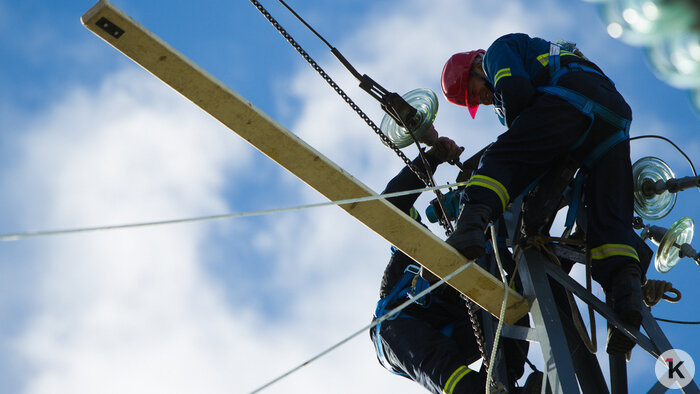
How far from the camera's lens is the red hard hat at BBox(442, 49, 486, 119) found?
5.85 metres

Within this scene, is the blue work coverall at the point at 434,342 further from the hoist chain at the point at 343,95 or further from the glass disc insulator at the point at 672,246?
the glass disc insulator at the point at 672,246

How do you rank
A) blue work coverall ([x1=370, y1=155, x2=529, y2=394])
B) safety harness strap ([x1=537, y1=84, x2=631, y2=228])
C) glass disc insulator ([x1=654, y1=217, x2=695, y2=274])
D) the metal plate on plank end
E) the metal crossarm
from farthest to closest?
glass disc insulator ([x1=654, y1=217, x2=695, y2=274]), blue work coverall ([x1=370, y1=155, x2=529, y2=394]), safety harness strap ([x1=537, y1=84, x2=631, y2=228]), the metal crossarm, the metal plate on plank end

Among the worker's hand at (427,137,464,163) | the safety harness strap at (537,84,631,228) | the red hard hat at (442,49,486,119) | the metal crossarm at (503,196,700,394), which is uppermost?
the red hard hat at (442,49,486,119)

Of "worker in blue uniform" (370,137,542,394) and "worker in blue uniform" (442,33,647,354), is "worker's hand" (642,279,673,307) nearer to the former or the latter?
"worker in blue uniform" (442,33,647,354)

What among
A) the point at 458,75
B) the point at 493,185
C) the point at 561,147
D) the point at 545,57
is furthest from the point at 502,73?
the point at 458,75

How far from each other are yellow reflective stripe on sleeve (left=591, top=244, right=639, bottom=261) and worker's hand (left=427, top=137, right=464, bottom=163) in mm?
1973

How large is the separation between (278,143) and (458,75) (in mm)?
2425

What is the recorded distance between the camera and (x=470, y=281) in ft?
13.4

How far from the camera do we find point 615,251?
432 cm

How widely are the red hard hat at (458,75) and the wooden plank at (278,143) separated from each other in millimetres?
2094

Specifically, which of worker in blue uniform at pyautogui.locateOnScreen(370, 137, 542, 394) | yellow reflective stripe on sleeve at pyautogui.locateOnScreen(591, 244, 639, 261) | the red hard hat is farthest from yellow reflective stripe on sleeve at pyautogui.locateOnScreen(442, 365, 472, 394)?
the red hard hat

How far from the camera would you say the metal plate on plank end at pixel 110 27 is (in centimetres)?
345

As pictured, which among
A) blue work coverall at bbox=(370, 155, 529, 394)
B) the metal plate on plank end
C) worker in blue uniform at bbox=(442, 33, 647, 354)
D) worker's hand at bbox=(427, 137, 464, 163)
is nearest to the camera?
the metal plate on plank end

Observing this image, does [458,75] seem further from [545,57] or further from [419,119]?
[545,57]
